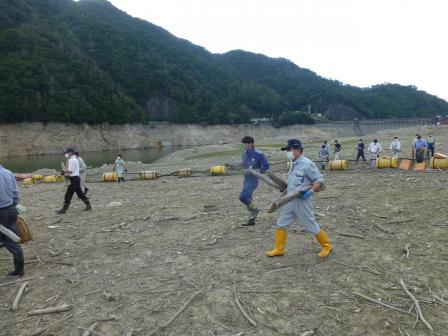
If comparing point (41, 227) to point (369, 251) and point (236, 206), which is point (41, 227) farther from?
point (369, 251)

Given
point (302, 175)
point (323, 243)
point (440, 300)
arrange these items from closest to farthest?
point (440, 300) < point (302, 175) < point (323, 243)

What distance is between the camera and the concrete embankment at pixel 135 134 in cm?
6103

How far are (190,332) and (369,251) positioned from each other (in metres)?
3.60

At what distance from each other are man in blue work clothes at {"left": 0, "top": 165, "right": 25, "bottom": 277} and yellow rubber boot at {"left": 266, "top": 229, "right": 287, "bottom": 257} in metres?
4.10

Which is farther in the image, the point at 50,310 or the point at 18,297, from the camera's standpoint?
the point at 18,297

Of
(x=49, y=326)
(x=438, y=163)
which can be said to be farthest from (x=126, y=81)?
(x=49, y=326)

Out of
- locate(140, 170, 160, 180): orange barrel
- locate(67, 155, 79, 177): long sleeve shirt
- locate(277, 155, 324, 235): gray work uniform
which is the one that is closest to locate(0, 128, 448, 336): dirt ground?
locate(277, 155, 324, 235): gray work uniform

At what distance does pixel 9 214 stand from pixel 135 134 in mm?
75549

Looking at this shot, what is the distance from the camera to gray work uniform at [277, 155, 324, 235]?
573 centimetres

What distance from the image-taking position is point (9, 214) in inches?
227

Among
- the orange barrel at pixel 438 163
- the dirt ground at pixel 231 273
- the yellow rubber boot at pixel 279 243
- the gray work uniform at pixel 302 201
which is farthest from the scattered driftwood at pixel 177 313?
the orange barrel at pixel 438 163

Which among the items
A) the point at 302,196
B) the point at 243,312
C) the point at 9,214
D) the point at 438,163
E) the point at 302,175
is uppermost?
the point at 302,175

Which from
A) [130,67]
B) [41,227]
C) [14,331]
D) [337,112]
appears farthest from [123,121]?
[337,112]

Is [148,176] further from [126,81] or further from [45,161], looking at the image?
[126,81]
